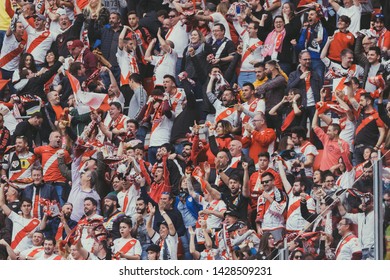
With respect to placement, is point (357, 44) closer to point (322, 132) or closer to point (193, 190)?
point (322, 132)

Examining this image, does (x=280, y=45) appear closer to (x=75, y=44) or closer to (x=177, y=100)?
(x=177, y=100)

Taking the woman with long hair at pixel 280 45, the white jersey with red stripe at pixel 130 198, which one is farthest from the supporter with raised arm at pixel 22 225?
the woman with long hair at pixel 280 45

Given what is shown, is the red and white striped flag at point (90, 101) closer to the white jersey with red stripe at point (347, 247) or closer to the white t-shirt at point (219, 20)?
the white t-shirt at point (219, 20)

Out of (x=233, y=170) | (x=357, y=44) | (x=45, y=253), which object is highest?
(x=357, y=44)

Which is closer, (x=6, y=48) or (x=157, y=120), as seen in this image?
(x=157, y=120)

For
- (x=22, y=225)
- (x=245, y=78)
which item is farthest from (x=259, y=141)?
(x=22, y=225)

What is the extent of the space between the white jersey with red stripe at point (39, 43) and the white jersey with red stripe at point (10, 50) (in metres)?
0.14

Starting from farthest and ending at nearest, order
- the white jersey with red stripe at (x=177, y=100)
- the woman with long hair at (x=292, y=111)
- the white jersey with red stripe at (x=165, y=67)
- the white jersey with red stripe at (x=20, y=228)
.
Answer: the white jersey with red stripe at (x=165, y=67), the white jersey with red stripe at (x=177, y=100), the white jersey with red stripe at (x=20, y=228), the woman with long hair at (x=292, y=111)

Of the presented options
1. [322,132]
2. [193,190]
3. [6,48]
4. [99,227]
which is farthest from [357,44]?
[6,48]

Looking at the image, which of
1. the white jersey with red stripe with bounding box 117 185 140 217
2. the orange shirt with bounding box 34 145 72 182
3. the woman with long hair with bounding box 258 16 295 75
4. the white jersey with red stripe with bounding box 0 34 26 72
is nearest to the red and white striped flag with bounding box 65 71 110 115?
the orange shirt with bounding box 34 145 72 182

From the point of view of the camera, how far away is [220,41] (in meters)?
18.6

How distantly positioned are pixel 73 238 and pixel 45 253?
0.39m

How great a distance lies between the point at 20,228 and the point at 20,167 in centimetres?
92

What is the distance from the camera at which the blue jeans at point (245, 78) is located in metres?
18.3
